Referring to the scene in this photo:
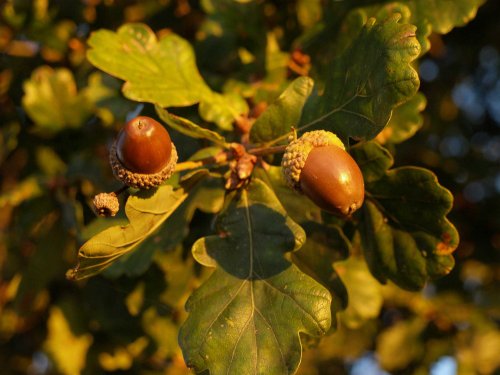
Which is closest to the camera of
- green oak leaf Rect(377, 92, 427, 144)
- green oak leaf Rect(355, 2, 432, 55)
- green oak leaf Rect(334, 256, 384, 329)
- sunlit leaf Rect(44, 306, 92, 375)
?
green oak leaf Rect(355, 2, 432, 55)

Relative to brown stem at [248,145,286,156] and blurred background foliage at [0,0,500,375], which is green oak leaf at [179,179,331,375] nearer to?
brown stem at [248,145,286,156]

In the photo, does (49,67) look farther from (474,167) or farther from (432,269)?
(474,167)

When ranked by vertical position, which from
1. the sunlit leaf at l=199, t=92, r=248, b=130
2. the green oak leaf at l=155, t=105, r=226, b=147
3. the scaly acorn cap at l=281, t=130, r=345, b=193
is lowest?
the sunlit leaf at l=199, t=92, r=248, b=130

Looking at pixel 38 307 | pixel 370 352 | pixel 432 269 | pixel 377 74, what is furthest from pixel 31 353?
pixel 377 74

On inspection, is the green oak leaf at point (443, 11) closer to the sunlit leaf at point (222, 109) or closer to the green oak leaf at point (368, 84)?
the green oak leaf at point (368, 84)

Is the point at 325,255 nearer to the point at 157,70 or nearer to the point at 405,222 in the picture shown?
the point at 405,222

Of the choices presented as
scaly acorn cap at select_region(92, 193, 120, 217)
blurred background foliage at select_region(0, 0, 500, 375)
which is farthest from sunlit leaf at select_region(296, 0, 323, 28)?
scaly acorn cap at select_region(92, 193, 120, 217)

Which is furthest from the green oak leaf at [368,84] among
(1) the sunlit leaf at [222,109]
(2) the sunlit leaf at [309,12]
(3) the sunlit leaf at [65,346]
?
(3) the sunlit leaf at [65,346]
